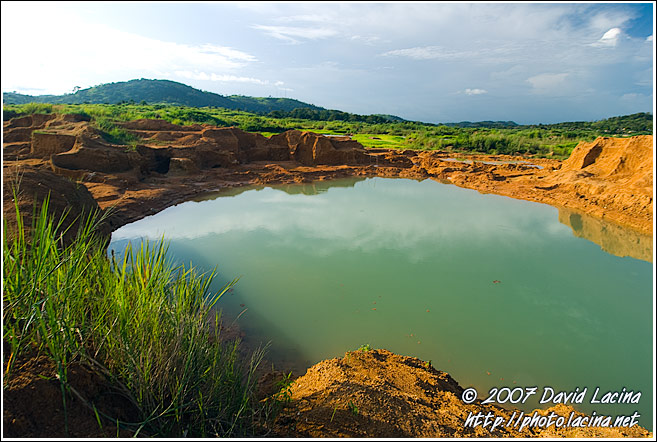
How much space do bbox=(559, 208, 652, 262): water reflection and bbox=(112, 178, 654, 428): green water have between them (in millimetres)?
477

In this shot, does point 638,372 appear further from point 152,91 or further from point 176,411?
point 152,91

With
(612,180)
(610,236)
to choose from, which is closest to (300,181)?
(610,236)

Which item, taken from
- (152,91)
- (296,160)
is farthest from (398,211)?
(152,91)

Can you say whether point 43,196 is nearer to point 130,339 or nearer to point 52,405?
point 130,339

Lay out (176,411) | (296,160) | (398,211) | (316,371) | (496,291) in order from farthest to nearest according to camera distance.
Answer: (296,160) → (398,211) → (496,291) → (316,371) → (176,411)

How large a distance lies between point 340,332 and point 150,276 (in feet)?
12.0

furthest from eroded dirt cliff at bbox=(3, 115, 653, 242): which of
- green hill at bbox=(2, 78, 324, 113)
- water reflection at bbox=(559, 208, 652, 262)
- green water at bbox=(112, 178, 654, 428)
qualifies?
green hill at bbox=(2, 78, 324, 113)

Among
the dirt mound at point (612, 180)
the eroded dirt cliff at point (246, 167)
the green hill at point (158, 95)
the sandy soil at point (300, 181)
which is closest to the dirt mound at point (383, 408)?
the sandy soil at point (300, 181)

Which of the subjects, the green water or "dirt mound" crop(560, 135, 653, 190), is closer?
the green water

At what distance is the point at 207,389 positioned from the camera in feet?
7.57

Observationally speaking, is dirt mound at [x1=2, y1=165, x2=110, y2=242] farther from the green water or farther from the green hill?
the green hill

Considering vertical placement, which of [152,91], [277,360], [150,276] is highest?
[152,91]

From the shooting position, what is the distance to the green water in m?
4.82

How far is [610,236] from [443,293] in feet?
24.5
